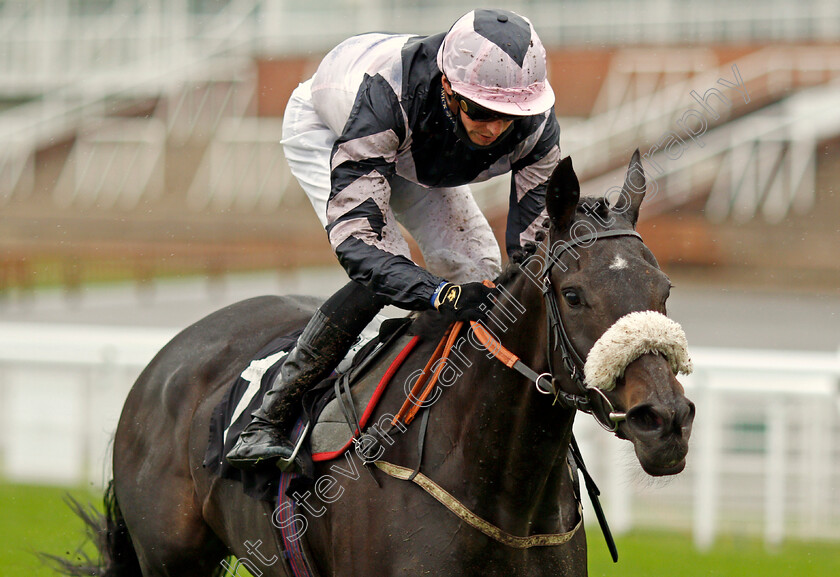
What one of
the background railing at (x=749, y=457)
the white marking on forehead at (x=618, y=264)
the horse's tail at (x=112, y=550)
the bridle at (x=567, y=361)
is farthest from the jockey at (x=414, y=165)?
the background railing at (x=749, y=457)

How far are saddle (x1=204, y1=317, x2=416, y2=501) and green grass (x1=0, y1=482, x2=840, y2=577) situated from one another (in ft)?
7.54

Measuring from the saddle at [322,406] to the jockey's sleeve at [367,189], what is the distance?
311 mm

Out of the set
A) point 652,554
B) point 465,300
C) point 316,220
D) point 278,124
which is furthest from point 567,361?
point 278,124

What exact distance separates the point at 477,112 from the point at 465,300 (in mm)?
475

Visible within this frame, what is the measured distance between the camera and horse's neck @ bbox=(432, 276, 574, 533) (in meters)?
2.68

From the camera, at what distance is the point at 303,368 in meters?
3.17

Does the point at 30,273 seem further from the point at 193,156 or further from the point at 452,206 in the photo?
the point at 452,206

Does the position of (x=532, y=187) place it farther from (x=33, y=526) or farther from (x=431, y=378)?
(x=33, y=526)

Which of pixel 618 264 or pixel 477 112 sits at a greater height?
pixel 477 112

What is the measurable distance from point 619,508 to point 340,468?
360 centimetres

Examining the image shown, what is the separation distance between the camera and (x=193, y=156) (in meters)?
18.2

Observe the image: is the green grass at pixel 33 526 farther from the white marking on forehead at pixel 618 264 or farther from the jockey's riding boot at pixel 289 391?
the white marking on forehead at pixel 618 264

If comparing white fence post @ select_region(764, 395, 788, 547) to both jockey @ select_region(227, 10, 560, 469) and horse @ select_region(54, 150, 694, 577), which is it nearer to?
jockey @ select_region(227, 10, 560, 469)

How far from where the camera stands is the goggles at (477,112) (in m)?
2.80
